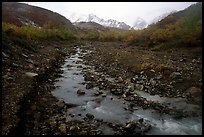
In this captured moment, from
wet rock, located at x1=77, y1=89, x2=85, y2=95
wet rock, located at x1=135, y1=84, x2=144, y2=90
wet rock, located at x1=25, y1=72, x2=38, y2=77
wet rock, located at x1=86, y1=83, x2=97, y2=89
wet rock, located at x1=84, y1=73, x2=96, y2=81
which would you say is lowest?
wet rock, located at x1=77, y1=89, x2=85, y2=95

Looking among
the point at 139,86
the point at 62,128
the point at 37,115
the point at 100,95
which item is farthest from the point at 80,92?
the point at 62,128

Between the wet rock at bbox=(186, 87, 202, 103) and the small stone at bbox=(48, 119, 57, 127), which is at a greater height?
the wet rock at bbox=(186, 87, 202, 103)

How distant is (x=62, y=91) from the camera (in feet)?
46.8

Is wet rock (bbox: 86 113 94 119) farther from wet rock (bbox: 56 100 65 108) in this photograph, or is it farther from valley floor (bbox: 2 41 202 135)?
wet rock (bbox: 56 100 65 108)

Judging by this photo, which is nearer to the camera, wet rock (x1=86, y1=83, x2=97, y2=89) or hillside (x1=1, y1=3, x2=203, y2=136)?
hillside (x1=1, y1=3, x2=203, y2=136)

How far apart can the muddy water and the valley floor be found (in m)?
0.27

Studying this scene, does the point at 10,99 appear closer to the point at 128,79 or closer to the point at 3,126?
the point at 3,126

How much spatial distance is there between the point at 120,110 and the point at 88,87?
361 centimetres

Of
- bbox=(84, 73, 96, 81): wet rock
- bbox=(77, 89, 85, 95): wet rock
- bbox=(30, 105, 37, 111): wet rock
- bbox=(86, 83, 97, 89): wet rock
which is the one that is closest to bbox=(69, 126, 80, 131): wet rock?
bbox=(30, 105, 37, 111): wet rock

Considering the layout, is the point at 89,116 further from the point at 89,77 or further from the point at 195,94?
the point at 89,77

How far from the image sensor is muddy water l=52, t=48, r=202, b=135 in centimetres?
984

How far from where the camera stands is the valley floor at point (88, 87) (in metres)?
9.66

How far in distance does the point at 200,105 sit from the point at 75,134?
→ 18.9ft

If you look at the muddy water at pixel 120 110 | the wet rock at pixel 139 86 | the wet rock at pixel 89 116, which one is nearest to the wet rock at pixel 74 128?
Answer: the muddy water at pixel 120 110
